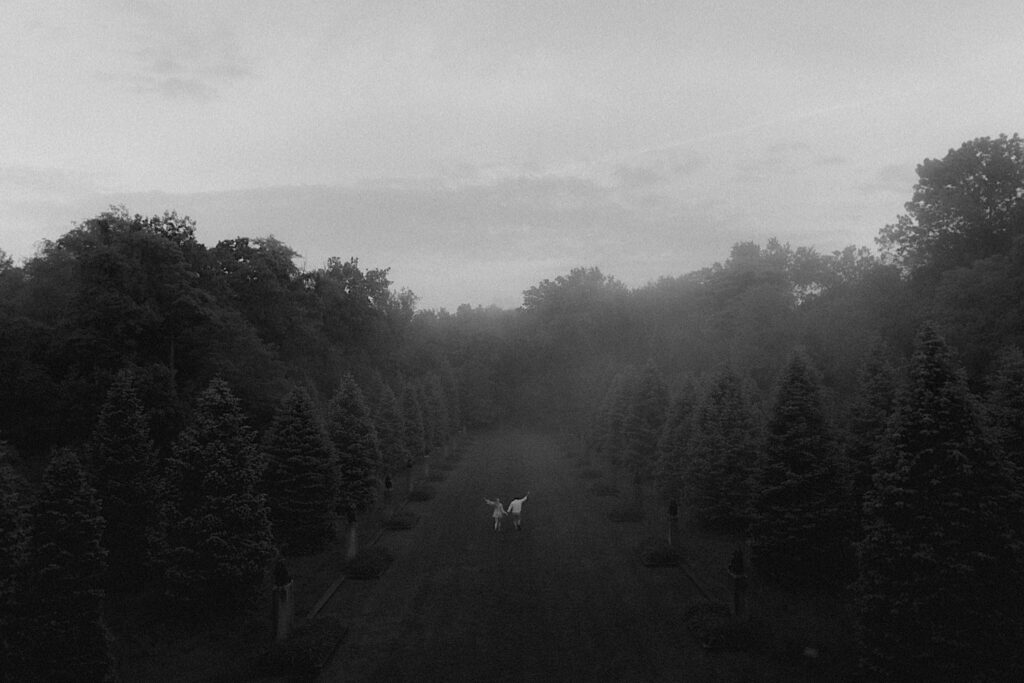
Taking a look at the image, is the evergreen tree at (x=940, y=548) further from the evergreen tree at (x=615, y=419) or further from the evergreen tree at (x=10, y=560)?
the evergreen tree at (x=615, y=419)

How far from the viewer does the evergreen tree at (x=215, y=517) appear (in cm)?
1539

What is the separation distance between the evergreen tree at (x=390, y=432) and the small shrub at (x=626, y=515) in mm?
13803

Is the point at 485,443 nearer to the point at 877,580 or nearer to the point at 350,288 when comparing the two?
the point at 350,288

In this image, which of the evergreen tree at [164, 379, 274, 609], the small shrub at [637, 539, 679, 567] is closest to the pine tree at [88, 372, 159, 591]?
the evergreen tree at [164, 379, 274, 609]

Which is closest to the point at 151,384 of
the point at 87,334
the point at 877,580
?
the point at 87,334

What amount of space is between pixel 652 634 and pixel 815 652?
333cm

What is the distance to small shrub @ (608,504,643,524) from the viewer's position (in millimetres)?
27297

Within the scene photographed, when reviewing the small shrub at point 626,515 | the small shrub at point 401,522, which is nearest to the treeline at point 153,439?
the small shrub at point 401,522

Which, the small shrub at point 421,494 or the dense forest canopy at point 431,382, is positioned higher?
the dense forest canopy at point 431,382

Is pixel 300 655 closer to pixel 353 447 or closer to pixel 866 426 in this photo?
pixel 353 447

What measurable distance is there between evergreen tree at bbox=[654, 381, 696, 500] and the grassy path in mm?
3603

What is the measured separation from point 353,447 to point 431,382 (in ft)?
130

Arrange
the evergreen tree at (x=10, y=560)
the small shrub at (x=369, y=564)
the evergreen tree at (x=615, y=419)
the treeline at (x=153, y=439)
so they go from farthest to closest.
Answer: the evergreen tree at (x=615, y=419) → the small shrub at (x=369, y=564) → the treeline at (x=153, y=439) → the evergreen tree at (x=10, y=560)

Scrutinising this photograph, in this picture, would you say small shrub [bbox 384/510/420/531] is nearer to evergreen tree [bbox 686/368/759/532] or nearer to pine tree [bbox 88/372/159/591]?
pine tree [bbox 88/372/159/591]
